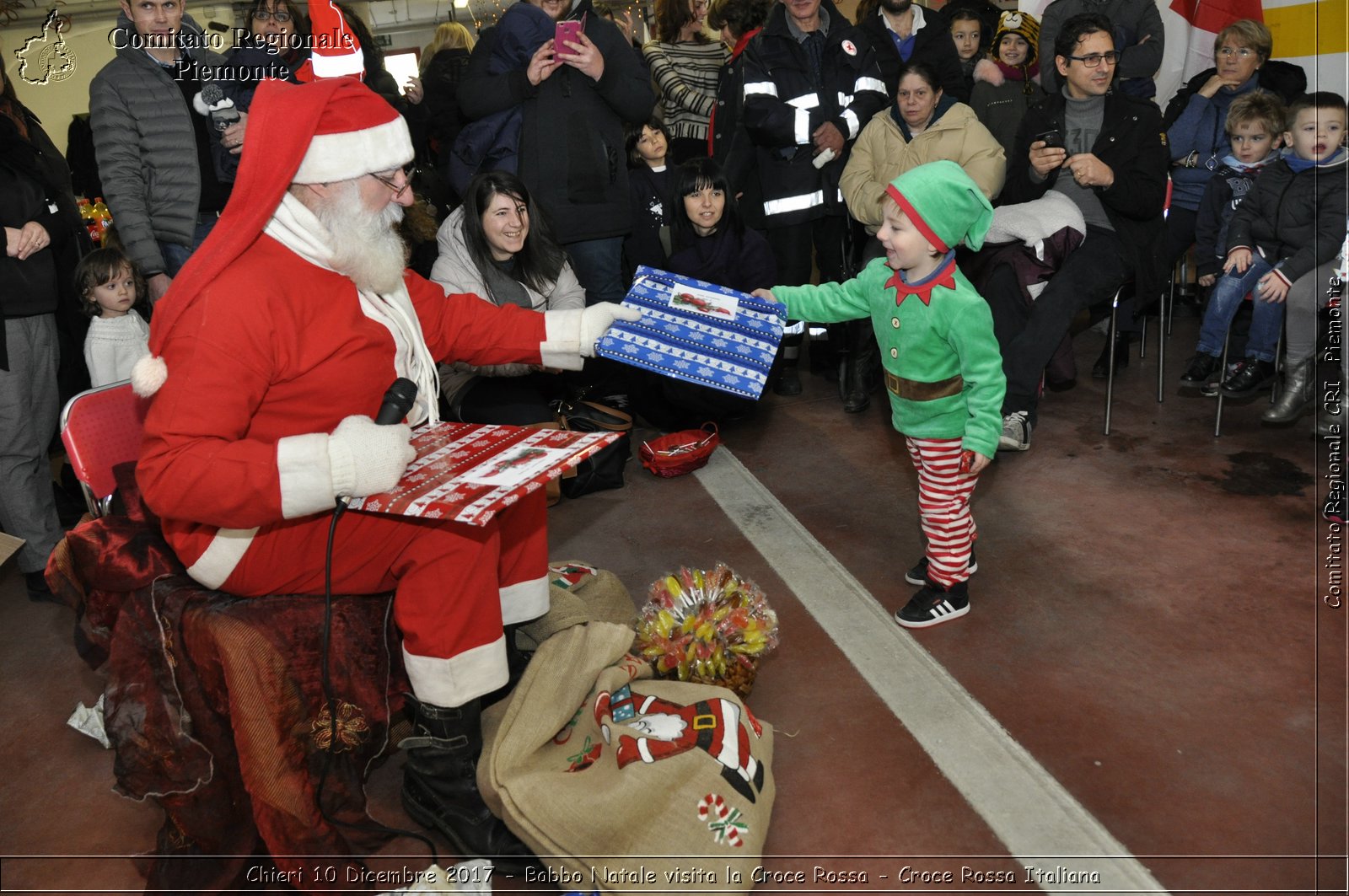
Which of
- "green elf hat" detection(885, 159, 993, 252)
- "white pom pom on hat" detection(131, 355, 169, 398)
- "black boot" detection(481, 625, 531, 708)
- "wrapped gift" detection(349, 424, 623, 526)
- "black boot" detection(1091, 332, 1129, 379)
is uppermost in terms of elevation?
"green elf hat" detection(885, 159, 993, 252)

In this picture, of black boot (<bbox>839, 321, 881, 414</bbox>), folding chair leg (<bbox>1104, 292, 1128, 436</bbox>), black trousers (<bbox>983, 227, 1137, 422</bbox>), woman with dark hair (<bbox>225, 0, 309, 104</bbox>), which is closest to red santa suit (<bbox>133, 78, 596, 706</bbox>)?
woman with dark hair (<bbox>225, 0, 309, 104</bbox>)

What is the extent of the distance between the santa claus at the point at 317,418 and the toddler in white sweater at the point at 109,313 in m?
2.03

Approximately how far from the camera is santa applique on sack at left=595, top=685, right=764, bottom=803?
7.95 feet

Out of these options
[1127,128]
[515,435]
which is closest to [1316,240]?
[1127,128]

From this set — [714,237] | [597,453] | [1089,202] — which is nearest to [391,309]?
[597,453]

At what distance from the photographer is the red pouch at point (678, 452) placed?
15.3 ft

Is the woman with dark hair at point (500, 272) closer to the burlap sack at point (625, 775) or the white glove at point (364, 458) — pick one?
the burlap sack at point (625, 775)

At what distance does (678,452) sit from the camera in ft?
15.4

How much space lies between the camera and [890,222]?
10.3 feet

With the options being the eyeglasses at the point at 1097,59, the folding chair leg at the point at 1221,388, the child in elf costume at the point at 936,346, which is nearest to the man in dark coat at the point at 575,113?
the child in elf costume at the point at 936,346

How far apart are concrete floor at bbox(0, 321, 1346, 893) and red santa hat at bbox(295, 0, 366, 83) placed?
6.27ft

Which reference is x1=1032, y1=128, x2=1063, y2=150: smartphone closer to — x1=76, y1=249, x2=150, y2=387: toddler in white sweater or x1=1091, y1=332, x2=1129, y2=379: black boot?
x1=1091, y1=332, x2=1129, y2=379: black boot

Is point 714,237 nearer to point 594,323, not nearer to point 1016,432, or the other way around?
point 1016,432

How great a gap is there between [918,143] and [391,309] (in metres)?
3.25
